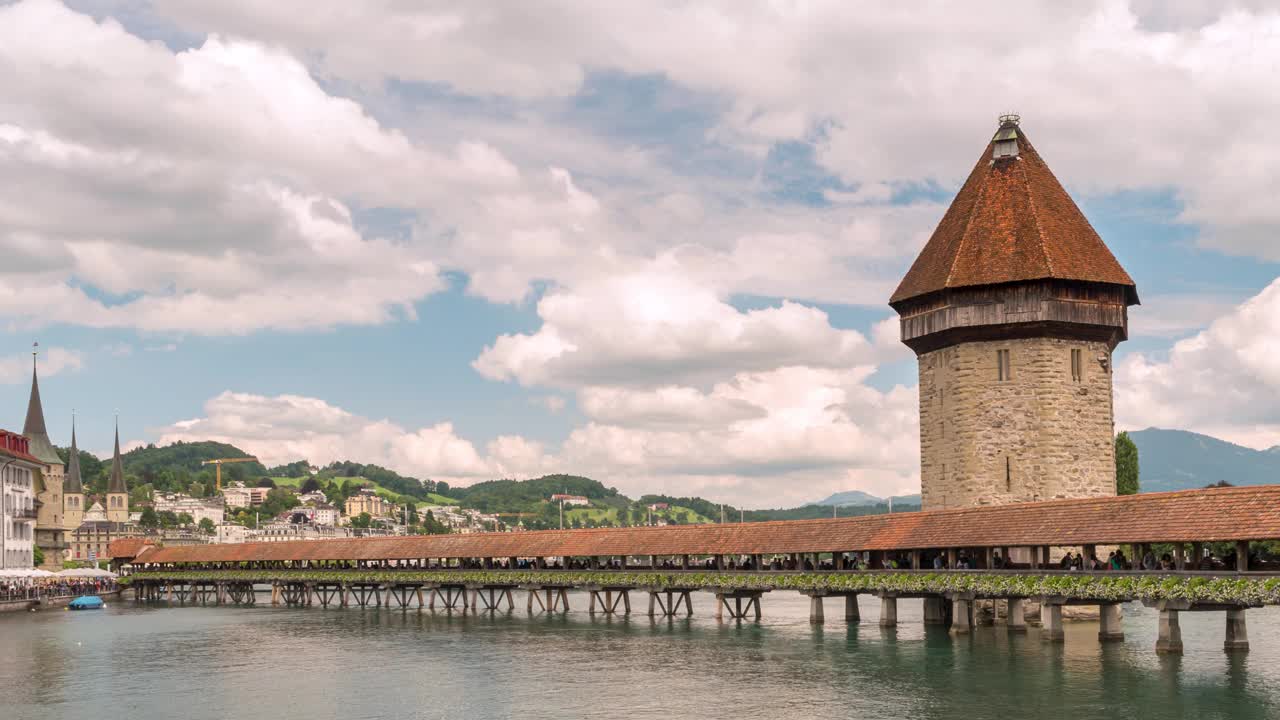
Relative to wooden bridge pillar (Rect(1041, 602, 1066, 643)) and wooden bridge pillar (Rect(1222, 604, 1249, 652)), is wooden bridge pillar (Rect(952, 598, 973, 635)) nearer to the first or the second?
wooden bridge pillar (Rect(1041, 602, 1066, 643))

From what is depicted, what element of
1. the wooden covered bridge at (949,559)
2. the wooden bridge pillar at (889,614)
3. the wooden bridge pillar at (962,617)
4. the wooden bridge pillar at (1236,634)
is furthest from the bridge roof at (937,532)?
the wooden bridge pillar at (1236,634)

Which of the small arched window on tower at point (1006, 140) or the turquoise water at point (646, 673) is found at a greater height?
the small arched window on tower at point (1006, 140)

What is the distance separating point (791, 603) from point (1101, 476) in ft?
106

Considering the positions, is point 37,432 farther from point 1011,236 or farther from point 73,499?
point 1011,236

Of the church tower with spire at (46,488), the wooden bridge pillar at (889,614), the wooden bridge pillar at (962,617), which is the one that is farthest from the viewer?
the church tower with spire at (46,488)

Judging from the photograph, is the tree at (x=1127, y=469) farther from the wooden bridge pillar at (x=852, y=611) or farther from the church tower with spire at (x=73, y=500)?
the church tower with spire at (x=73, y=500)

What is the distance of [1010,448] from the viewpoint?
50.6 metres

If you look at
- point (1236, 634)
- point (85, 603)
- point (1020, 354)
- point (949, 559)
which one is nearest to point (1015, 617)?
point (949, 559)

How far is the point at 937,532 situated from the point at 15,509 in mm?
66927

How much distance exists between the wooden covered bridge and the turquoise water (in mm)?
1650

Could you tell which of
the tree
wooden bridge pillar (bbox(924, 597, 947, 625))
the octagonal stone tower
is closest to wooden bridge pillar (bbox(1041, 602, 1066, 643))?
wooden bridge pillar (bbox(924, 597, 947, 625))

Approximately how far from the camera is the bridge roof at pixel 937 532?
3422 cm

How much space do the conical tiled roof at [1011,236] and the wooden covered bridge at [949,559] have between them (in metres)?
10.3

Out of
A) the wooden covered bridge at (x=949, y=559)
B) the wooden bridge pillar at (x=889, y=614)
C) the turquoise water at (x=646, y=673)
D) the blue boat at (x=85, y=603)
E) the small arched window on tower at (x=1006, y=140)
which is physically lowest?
the blue boat at (x=85, y=603)
